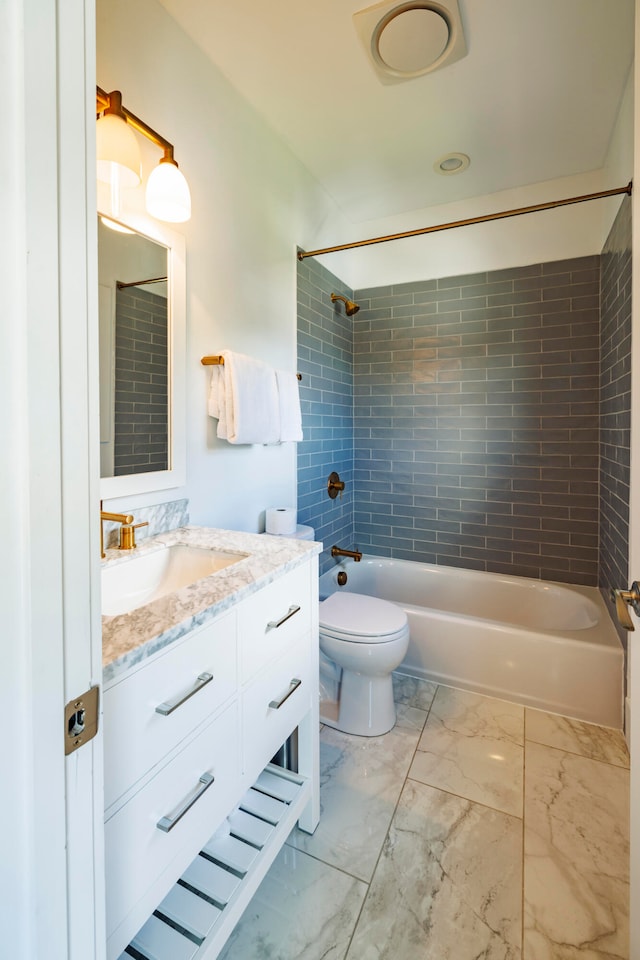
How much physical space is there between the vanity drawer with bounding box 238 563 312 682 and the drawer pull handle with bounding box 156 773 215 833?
8.1 inches

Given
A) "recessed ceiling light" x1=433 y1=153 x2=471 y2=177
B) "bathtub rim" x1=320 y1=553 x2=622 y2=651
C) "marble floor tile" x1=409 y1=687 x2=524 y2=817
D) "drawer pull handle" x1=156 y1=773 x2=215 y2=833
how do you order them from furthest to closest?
1. "recessed ceiling light" x1=433 y1=153 x2=471 y2=177
2. "bathtub rim" x1=320 y1=553 x2=622 y2=651
3. "marble floor tile" x1=409 y1=687 x2=524 y2=817
4. "drawer pull handle" x1=156 y1=773 x2=215 y2=833

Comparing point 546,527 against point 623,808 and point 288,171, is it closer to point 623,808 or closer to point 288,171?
point 623,808

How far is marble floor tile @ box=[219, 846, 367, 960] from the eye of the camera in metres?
1.08

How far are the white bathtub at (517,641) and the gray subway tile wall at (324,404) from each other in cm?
35

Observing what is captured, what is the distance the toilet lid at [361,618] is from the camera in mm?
1859

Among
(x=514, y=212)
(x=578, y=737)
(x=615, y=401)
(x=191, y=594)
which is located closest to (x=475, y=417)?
(x=615, y=401)

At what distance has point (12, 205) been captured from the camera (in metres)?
0.39

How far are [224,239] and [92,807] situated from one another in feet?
6.10

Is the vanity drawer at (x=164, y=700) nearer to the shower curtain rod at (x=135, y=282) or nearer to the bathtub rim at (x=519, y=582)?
the shower curtain rod at (x=135, y=282)

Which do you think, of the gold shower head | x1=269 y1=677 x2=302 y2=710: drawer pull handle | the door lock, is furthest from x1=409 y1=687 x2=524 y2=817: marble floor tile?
the gold shower head

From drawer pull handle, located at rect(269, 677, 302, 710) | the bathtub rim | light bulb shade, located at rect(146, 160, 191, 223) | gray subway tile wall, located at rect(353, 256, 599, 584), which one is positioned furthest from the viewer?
gray subway tile wall, located at rect(353, 256, 599, 584)

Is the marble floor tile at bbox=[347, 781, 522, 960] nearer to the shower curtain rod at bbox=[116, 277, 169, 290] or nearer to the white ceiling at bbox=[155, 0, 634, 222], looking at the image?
the shower curtain rod at bbox=[116, 277, 169, 290]

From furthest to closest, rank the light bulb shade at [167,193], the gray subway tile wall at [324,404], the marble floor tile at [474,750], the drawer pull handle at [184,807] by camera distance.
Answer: the gray subway tile wall at [324,404], the marble floor tile at [474,750], the light bulb shade at [167,193], the drawer pull handle at [184,807]

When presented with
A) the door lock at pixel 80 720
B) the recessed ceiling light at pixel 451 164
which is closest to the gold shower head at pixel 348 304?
the recessed ceiling light at pixel 451 164
